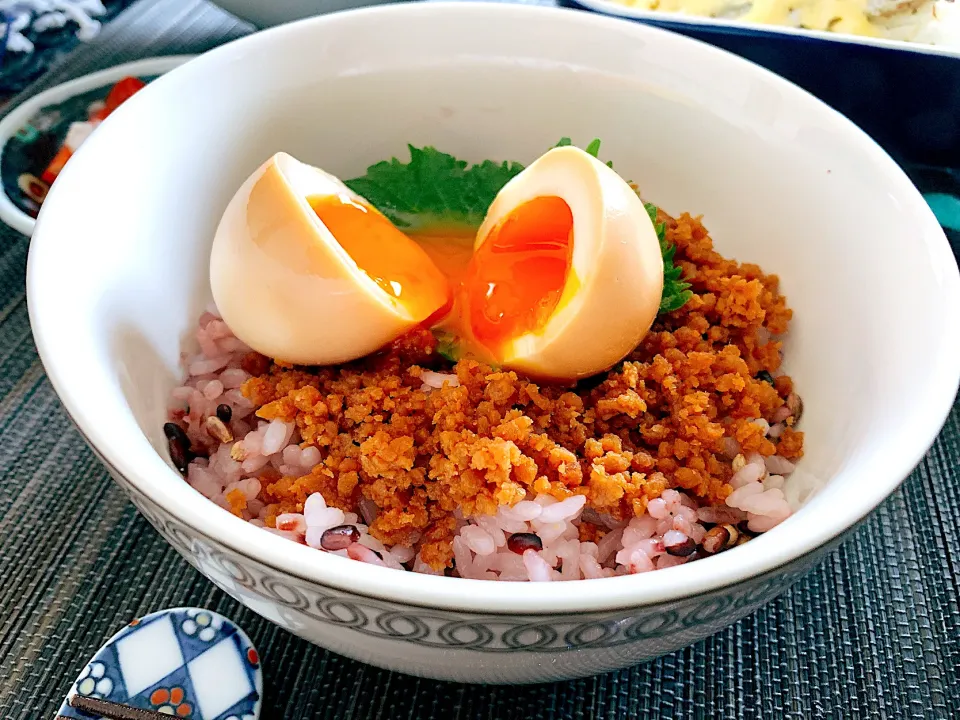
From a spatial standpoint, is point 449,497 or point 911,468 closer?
point 911,468

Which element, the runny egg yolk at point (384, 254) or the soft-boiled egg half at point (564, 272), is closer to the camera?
the soft-boiled egg half at point (564, 272)

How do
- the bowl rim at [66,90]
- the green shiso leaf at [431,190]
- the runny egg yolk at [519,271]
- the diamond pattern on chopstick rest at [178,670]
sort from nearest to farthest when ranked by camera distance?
1. the diamond pattern on chopstick rest at [178,670]
2. the runny egg yolk at [519,271]
3. the green shiso leaf at [431,190]
4. the bowl rim at [66,90]

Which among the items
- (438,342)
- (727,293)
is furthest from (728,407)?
(438,342)

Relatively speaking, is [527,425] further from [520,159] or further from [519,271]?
[520,159]

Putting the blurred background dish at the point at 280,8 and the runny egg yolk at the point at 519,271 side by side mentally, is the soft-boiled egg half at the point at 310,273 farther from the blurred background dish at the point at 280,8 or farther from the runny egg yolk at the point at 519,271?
the blurred background dish at the point at 280,8

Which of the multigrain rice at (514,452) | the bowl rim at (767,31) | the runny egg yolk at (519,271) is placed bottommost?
the multigrain rice at (514,452)

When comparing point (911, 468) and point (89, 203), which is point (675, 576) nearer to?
point (911, 468)

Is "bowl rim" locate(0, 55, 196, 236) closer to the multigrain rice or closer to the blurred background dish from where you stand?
the blurred background dish

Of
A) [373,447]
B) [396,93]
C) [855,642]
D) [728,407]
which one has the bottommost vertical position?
[855,642]

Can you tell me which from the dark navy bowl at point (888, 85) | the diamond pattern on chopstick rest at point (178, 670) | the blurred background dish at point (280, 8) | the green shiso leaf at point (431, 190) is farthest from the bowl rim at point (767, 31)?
the diamond pattern on chopstick rest at point (178, 670)
